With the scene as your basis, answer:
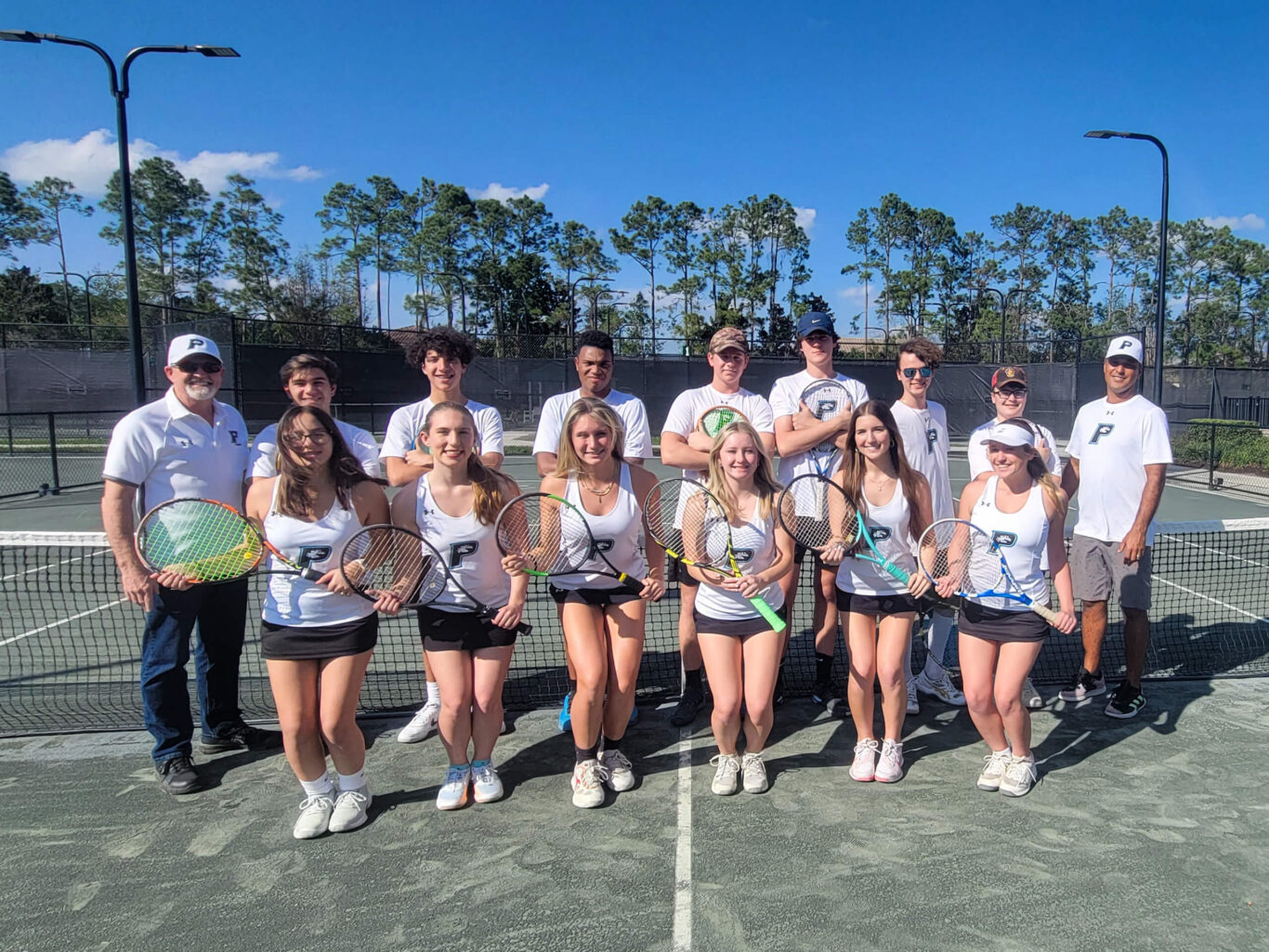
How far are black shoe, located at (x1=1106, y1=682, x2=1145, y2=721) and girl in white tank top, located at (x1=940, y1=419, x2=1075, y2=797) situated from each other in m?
1.02

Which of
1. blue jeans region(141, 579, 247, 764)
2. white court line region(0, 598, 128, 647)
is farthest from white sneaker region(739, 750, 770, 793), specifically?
white court line region(0, 598, 128, 647)

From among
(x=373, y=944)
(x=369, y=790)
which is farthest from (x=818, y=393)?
(x=373, y=944)

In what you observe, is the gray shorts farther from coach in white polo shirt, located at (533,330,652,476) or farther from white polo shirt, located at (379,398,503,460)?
white polo shirt, located at (379,398,503,460)

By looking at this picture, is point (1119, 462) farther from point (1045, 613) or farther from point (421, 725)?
point (421, 725)

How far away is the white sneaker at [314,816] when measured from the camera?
3.08m

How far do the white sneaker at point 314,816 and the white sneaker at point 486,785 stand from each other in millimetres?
564

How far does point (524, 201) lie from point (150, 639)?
64.8m

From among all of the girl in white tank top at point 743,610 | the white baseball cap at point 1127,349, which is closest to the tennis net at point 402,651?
the white baseball cap at point 1127,349

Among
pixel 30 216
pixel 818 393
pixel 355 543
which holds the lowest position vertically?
pixel 355 543

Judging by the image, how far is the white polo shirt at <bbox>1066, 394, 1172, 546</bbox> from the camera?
4.17 m

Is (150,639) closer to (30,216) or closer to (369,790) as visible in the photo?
(369,790)

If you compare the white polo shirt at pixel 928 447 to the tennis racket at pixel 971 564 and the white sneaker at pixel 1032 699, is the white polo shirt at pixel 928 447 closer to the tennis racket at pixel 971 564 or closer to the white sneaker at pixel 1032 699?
the tennis racket at pixel 971 564

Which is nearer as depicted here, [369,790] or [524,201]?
[369,790]

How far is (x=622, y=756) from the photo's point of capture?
3561mm
